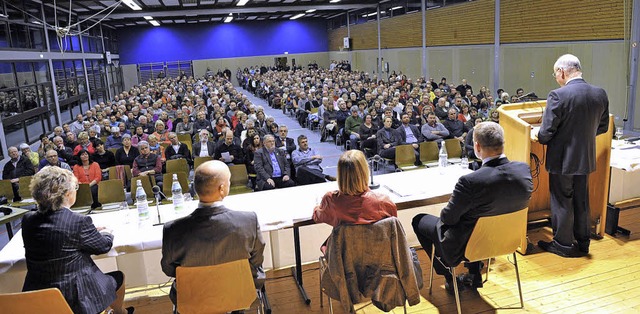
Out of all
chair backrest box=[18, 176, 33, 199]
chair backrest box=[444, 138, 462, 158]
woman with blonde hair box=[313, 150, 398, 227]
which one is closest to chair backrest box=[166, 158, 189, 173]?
chair backrest box=[18, 176, 33, 199]

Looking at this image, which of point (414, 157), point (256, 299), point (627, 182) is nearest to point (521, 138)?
point (627, 182)

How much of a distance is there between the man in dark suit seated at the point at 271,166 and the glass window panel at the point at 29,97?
8.21 m

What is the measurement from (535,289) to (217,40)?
3158 cm

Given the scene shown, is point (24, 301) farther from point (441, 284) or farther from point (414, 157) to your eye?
point (414, 157)

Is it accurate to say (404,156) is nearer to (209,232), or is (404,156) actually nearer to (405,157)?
(405,157)

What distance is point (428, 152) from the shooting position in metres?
6.95

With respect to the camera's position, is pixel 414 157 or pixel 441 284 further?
pixel 414 157

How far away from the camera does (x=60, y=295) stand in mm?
2334

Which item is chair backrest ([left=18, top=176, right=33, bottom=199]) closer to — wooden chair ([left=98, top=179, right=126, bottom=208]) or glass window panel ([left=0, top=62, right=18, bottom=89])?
wooden chair ([left=98, top=179, right=126, bottom=208])

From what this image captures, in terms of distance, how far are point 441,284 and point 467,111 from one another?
259 inches

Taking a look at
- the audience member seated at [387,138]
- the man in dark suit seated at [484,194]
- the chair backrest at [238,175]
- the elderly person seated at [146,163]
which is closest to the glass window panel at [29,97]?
the elderly person seated at [146,163]

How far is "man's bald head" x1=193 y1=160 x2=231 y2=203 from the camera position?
252cm

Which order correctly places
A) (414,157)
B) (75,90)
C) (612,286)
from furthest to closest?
(75,90) < (414,157) < (612,286)

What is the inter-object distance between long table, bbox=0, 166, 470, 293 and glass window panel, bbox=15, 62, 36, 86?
9.95 m
